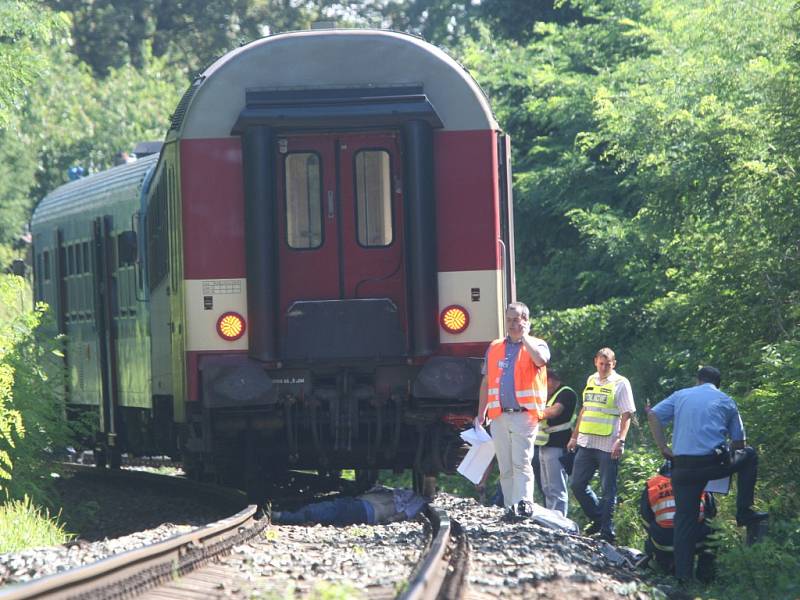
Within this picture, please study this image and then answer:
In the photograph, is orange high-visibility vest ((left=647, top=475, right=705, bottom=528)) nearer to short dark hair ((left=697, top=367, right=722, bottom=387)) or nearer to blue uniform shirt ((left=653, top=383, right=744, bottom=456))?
blue uniform shirt ((left=653, top=383, right=744, bottom=456))

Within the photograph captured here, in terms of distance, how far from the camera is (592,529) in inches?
514

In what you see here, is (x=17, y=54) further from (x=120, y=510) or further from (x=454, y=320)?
(x=454, y=320)

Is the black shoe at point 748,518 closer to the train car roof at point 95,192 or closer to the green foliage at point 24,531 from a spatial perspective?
the green foliage at point 24,531

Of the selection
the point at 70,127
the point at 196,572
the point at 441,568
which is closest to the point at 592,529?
the point at 441,568

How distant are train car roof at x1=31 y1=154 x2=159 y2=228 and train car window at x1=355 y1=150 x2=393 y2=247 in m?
3.64

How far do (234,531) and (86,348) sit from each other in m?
7.94

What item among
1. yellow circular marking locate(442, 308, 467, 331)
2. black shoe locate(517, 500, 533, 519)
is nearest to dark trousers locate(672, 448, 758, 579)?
black shoe locate(517, 500, 533, 519)

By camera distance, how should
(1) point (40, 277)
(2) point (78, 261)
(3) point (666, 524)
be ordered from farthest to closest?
(1) point (40, 277)
(2) point (78, 261)
(3) point (666, 524)

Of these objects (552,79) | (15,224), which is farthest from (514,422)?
(15,224)

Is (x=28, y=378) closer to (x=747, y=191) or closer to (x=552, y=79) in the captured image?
(x=747, y=191)

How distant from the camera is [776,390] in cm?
1214

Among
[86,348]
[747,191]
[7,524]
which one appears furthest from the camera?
[86,348]

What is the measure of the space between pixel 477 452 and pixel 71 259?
7.72m

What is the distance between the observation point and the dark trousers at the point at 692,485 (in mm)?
10273
